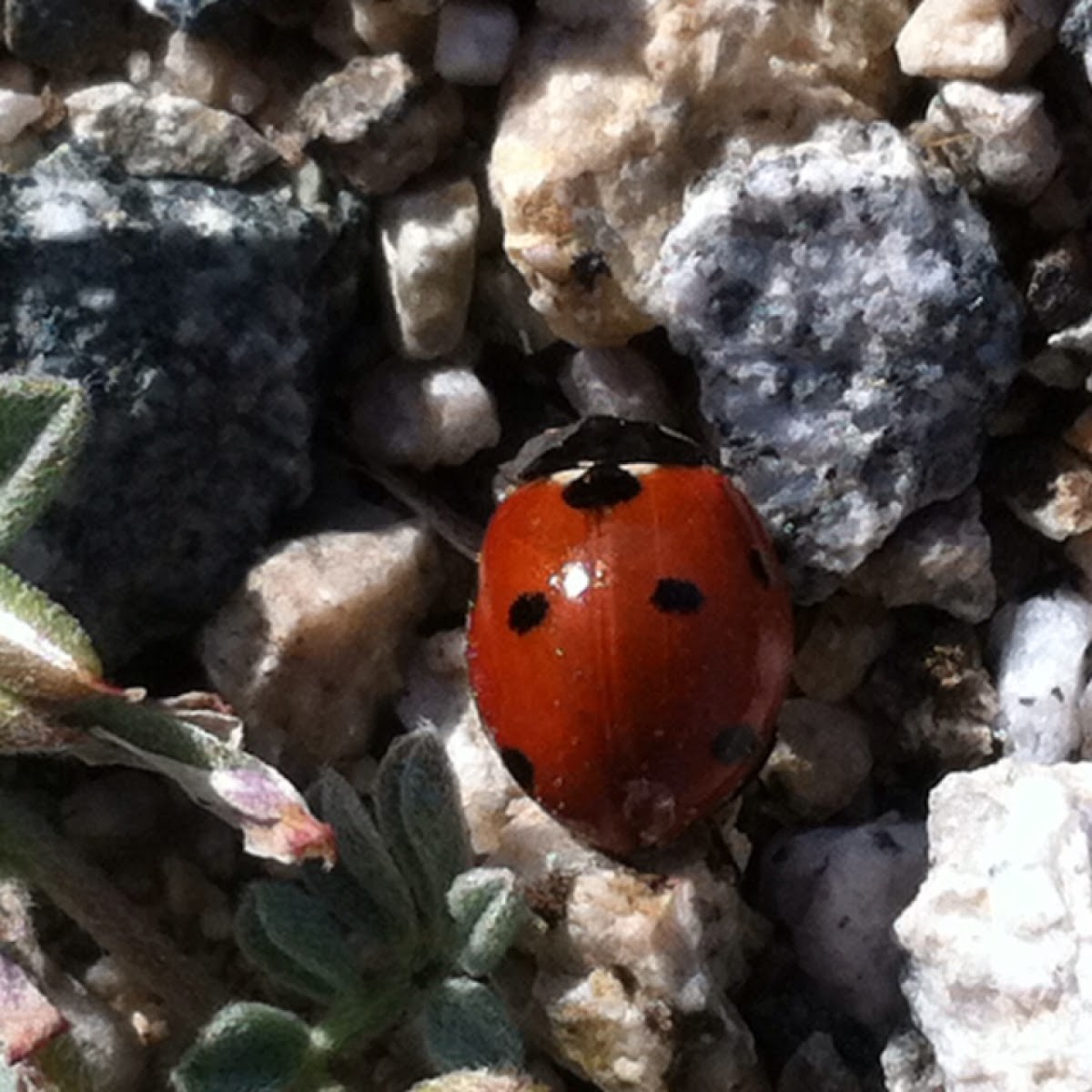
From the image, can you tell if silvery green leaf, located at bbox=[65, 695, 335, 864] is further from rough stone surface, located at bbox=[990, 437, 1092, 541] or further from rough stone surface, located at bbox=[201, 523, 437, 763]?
rough stone surface, located at bbox=[990, 437, 1092, 541]

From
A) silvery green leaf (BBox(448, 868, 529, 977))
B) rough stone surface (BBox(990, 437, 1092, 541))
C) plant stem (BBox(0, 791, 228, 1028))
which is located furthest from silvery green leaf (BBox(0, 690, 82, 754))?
rough stone surface (BBox(990, 437, 1092, 541))

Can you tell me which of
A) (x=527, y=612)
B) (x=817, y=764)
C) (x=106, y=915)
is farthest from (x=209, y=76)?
(x=817, y=764)

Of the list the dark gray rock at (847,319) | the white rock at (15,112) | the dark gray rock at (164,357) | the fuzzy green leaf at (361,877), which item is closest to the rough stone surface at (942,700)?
the dark gray rock at (847,319)

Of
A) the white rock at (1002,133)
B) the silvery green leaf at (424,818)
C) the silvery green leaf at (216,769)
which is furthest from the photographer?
the white rock at (1002,133)

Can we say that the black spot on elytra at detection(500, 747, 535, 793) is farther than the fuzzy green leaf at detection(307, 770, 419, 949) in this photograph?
Yes

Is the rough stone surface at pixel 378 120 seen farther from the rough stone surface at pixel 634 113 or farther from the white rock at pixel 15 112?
the white rock at pixel 15 112

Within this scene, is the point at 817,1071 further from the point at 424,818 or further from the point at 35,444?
the point at 35,444

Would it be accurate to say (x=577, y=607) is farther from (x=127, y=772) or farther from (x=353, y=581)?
(x=127, y=772)
